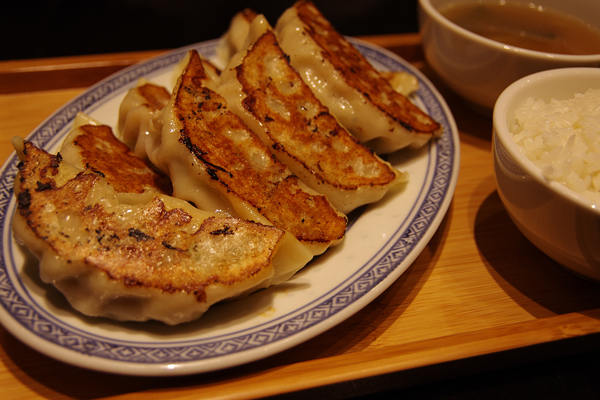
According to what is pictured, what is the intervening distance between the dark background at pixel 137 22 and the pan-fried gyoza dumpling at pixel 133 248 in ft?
8.58

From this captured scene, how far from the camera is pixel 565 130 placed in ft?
4.98

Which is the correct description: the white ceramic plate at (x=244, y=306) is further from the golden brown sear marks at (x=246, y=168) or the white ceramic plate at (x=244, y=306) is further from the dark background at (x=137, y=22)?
the dark background at (x=137, y=22)

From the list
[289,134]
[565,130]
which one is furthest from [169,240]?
[565,130]

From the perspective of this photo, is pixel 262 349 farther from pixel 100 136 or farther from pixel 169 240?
pixel 100 136

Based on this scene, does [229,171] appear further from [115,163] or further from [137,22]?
[137,22]

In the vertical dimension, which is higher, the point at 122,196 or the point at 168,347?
the point at 122,196

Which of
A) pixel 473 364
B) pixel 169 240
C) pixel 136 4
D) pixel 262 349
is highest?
pixel 136 4

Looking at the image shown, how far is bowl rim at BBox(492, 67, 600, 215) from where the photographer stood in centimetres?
127

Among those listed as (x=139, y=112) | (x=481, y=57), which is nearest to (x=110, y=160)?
(x=139, y=112)

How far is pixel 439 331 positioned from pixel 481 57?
1356 millimetres

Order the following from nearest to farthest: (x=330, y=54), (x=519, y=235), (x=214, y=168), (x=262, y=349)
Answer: (x=262, y=349) → (x=214, y=168) → (x=519, y=235) → (x=330, y=54)

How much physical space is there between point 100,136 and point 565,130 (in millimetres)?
1739

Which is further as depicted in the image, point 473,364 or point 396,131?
point 396,131

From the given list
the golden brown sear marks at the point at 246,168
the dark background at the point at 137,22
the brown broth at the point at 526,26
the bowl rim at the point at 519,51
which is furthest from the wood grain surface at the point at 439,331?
the dark background at the point at 137,22
